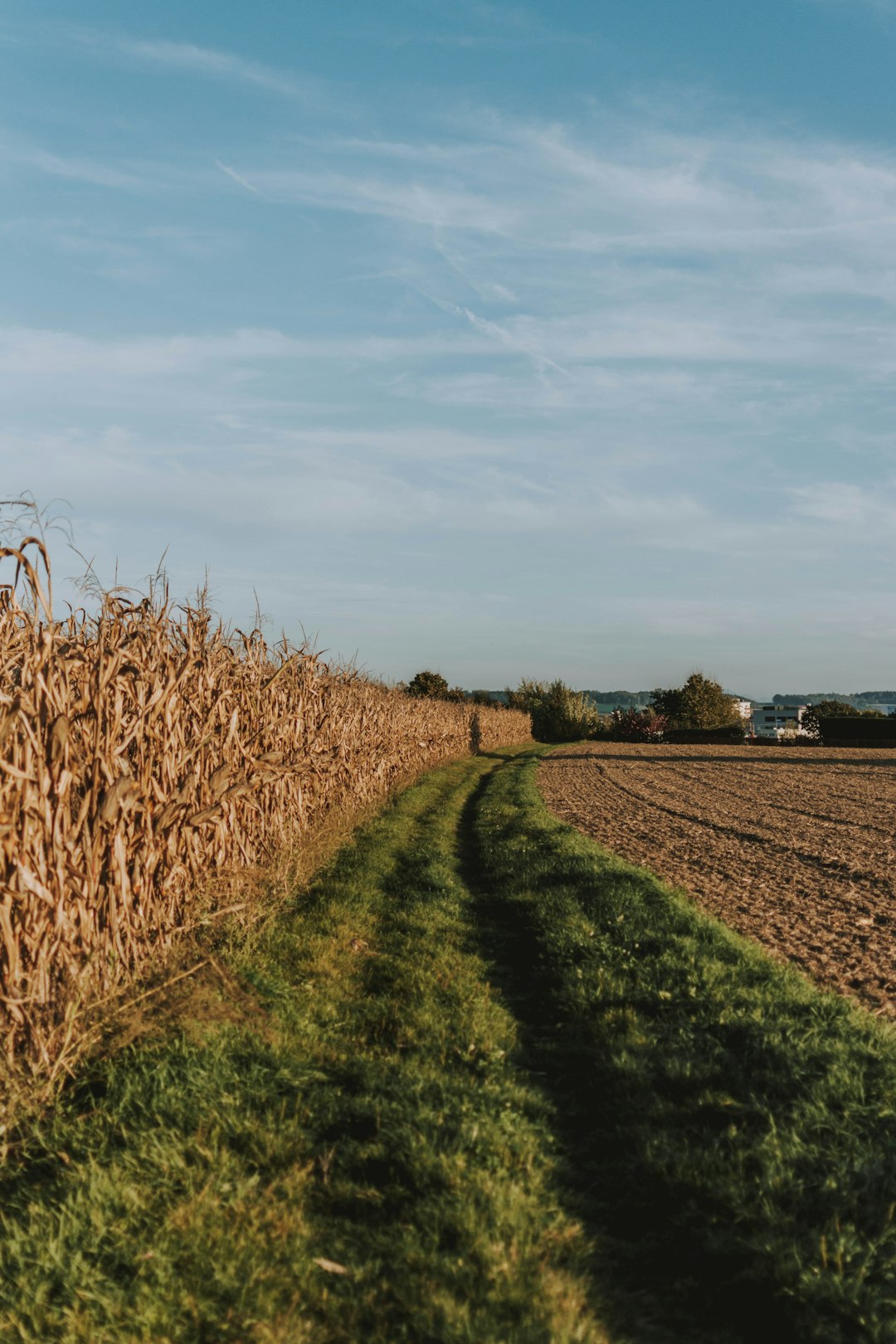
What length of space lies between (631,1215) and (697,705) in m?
70.8

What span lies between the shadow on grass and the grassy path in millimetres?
13

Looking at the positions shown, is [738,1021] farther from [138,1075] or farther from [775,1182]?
[138,1075]

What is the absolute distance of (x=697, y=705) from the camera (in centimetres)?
7219

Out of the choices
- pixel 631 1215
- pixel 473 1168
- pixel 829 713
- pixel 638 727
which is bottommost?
pixel 631 1215

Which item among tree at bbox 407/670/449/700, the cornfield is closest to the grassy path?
the cornfield

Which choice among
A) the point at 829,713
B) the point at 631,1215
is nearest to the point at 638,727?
the point at 829,713

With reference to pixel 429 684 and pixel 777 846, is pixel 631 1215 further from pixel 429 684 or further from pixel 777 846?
pixel 429 684

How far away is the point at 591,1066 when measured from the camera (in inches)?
214

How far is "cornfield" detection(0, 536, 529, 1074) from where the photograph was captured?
4.80m

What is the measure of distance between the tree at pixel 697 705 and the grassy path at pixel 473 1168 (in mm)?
66778

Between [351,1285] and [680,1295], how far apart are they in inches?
49.2

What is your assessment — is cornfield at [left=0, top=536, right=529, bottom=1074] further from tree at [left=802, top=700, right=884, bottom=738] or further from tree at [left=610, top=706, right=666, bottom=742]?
tree at [left=610, top=706, right=666, bottom=742]

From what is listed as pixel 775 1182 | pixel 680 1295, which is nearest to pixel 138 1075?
pixel 680 1295

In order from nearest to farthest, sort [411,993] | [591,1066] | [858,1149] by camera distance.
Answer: [858,1149], [591,1066], [411,993]
